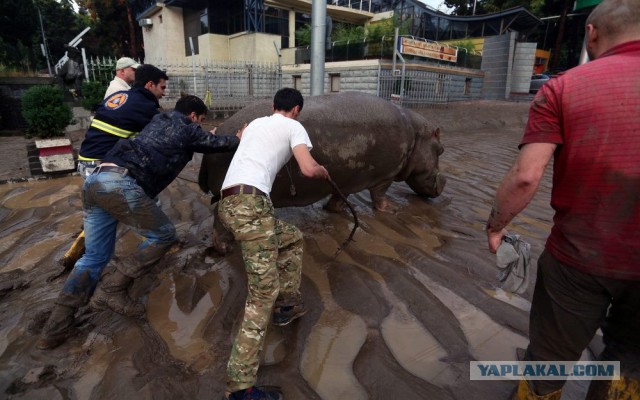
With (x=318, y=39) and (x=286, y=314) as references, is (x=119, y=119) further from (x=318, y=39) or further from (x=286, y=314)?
(x=318, y=39)

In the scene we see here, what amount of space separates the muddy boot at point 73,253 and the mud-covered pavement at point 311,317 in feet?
0.40

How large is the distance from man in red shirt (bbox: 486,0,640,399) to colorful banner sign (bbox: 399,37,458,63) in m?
16.5

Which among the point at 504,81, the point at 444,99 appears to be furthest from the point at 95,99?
the point at 504,81

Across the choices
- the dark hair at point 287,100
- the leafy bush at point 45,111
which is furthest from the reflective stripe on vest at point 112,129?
the leafy bush at point 45,111

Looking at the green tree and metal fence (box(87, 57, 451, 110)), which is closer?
metal fence (box(87, 57, 451, 110))

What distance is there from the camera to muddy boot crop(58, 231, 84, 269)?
3.94 m

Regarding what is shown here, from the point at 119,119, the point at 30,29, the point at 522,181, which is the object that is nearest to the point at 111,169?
the point at 119,119

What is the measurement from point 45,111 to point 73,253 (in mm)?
4400

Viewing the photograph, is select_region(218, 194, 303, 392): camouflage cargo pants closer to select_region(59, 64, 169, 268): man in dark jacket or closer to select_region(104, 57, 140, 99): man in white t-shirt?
select_region(59, 64, 169, 268): man in dark jacket

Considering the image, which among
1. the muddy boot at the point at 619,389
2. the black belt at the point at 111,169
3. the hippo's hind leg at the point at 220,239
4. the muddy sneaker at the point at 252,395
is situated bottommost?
the muddy sneaker at the point at 252,395

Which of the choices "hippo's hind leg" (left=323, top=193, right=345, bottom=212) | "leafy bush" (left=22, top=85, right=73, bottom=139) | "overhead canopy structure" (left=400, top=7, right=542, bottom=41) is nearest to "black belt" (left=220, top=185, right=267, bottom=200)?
"hippo's hind leg" (left=323, top=193, right=345, bottom=212)

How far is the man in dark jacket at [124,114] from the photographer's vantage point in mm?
3377

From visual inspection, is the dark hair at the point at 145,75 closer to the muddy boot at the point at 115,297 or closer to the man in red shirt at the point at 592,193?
the muddy boot at the point at 115,297

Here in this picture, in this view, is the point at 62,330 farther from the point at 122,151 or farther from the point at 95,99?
the point at 95,99
